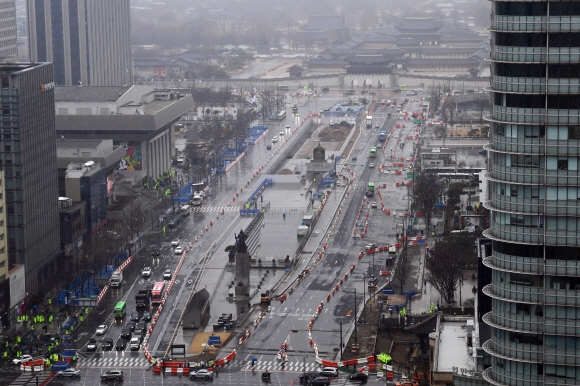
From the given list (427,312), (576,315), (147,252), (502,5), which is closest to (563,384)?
(576,315)

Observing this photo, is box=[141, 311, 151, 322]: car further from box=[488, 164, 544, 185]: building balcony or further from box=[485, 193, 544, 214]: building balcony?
box=[488, 164, 544, 185]: building balcony

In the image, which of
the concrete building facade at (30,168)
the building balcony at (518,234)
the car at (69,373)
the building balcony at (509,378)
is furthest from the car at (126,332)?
the building balcony at (518,234)

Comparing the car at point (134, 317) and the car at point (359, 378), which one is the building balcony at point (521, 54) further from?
the car at point (134, 317)

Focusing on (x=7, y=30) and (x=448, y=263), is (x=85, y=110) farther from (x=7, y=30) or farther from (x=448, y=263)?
(x=448, y=263)

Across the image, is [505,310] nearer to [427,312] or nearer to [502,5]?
[502,5]

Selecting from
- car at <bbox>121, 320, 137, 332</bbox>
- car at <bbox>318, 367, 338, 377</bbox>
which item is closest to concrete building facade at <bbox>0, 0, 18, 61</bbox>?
car at <bbox>121, 320, 137, 332</bbox>
